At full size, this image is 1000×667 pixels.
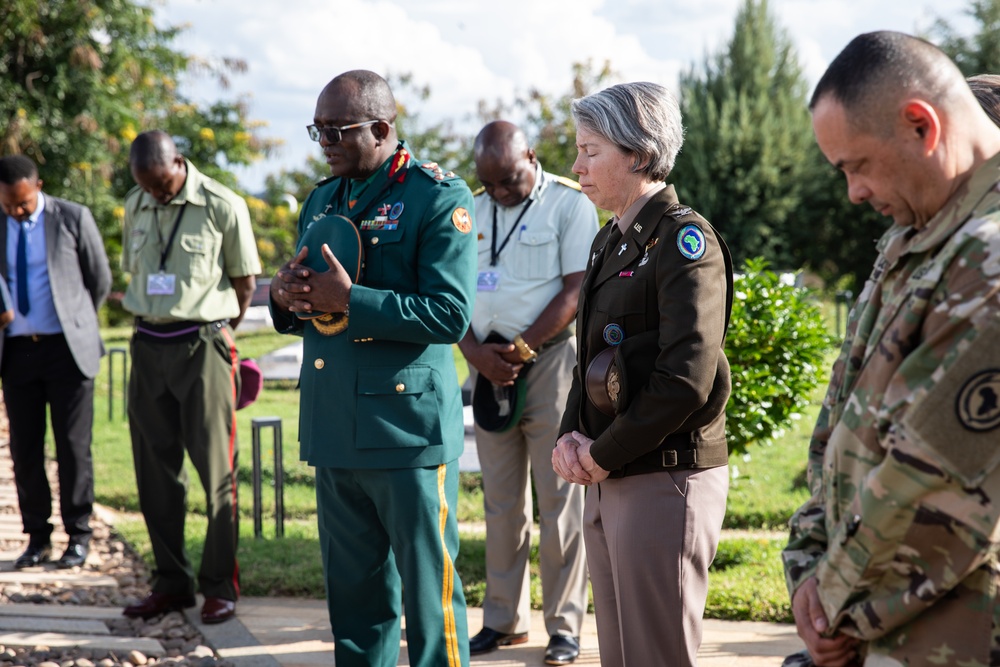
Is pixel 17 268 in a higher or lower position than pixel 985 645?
higher

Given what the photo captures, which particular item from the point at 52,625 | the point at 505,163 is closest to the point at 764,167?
the point at 505,163

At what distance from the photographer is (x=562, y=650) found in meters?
4.20

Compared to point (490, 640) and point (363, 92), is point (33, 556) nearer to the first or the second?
point (490, 640)

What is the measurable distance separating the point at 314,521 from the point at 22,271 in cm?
257

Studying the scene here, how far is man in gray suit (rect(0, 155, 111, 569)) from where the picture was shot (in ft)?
19.4

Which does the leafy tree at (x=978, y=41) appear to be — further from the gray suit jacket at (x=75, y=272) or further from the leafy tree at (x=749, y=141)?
the gray suit jacket at (x=75, y=272)

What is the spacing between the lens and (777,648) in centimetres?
427

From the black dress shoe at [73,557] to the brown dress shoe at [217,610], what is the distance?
56.0 inches

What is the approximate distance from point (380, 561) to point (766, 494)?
15.2 feet

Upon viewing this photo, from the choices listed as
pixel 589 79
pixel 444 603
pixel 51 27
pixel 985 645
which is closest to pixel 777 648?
pixel 444 603

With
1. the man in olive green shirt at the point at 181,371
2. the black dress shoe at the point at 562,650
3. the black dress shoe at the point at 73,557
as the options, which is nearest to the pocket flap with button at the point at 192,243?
the man in olive green shirt at the point at 181,371

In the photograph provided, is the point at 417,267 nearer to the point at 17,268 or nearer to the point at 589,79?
→ the point at 17,268

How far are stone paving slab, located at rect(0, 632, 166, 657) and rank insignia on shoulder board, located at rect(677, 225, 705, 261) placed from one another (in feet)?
10.2

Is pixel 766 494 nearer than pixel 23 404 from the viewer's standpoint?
No
